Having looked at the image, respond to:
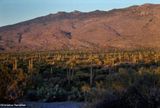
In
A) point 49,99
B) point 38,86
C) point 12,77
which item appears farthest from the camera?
point 38,86

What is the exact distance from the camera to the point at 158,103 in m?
15.9

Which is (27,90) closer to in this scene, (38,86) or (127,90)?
(38,86)

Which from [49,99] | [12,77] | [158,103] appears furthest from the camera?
[49,99]

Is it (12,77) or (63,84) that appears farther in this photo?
(63,84)

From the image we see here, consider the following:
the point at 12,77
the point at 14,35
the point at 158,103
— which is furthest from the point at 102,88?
the point at 14,35

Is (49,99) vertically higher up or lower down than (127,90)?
lower down

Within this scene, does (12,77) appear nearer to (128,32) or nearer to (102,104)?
(102,104)

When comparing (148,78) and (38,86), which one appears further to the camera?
(38,86)

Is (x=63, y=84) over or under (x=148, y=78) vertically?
under

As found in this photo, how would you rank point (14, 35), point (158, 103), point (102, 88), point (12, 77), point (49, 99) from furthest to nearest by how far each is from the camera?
point (14, 35) → point (49, 99) → point (12, 77) → point (102, 88) → point (158, 103)

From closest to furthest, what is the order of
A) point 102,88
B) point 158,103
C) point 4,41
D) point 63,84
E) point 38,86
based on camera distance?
point 158,103 < point 102,88 < point 38,86 < point 63,84 < point 4,41

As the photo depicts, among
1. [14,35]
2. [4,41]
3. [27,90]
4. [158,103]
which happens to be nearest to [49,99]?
[27,90]

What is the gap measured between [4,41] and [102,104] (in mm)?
162879

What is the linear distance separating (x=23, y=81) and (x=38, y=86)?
5.14 m
